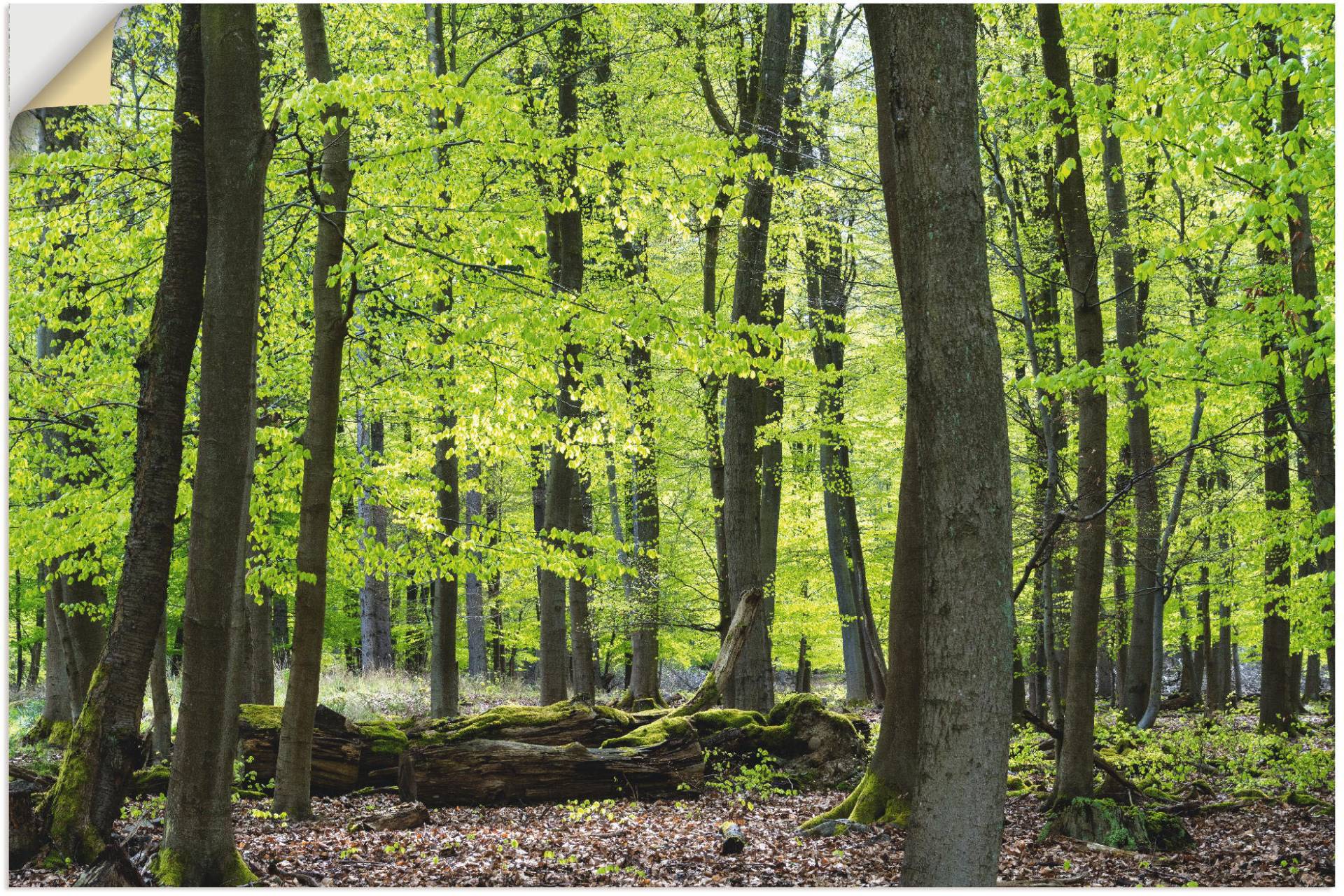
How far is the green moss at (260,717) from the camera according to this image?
710 cm

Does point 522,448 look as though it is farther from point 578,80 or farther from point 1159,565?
point 1159,565

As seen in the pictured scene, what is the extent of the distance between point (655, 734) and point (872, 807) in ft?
7.40

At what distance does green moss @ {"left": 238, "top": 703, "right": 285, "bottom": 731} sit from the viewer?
23.3 feet

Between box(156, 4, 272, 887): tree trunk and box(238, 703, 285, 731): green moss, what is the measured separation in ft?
9.00

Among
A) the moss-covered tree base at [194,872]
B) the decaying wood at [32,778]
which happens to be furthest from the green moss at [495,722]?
the moss-covered tree base at [194,872]

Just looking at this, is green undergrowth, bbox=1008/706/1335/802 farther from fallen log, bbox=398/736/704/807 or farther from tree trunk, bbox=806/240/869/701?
tree trunk, bbox=806/240/869/701

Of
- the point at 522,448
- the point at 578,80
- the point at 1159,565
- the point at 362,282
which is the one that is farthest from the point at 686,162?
the point at 1159,565

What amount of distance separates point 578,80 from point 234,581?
8667mm

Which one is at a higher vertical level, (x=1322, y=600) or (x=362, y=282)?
(x=362, y=282)

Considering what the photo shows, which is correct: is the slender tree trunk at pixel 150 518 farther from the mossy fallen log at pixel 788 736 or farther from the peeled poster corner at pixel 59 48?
the mossy fallen log at pixel 788 736

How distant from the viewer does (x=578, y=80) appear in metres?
11.4

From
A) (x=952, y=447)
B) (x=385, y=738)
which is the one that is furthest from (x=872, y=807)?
(x=385, y=738)

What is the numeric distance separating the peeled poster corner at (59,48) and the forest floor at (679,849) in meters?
3.53

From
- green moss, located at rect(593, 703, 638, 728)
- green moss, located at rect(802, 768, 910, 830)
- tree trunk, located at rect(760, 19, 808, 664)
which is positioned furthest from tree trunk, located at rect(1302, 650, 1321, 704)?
green moss, located at rect(802, 768, 910, 830)
